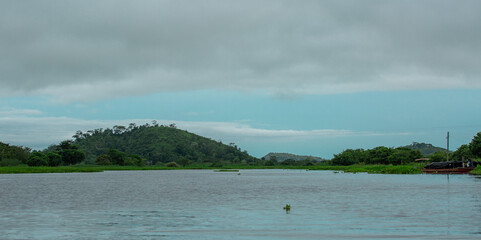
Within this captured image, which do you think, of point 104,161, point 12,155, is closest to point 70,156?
point 12,155

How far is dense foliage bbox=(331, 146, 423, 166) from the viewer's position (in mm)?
153825

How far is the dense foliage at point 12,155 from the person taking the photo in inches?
5343

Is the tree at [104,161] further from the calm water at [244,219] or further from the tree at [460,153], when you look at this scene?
the calm water at [244,219]

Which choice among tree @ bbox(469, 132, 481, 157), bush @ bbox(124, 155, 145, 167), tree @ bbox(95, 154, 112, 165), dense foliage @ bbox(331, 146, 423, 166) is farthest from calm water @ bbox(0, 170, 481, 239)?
bush @ bbox(124, 155, 145, 167)

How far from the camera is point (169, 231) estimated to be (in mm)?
21547

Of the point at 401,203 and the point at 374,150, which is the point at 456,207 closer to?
the point at 401,203

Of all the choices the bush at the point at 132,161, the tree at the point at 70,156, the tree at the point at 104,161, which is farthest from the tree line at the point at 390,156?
the tree at the point at 70,156

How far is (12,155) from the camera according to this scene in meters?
145

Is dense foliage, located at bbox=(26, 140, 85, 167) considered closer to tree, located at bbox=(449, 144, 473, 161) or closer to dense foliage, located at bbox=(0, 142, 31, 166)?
dense foliage, located at bbox=(0, 142, 31, 166)

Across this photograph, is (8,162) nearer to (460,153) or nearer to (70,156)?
(70,156)

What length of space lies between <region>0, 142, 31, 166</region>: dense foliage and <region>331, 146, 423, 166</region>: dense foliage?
115 meters

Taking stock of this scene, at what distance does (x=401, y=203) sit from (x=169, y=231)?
18.9 meters

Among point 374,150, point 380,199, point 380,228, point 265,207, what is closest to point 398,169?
point 374,150

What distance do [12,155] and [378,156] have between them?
121 meters
